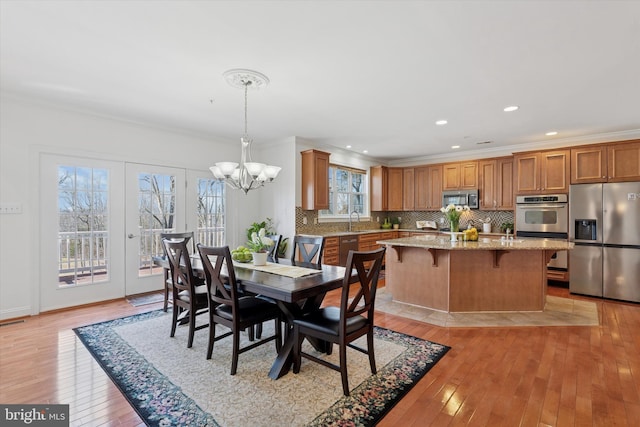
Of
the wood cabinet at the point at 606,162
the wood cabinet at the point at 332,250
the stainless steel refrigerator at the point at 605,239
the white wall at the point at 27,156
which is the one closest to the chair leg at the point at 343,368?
the wood cabinet at the point at 332,250

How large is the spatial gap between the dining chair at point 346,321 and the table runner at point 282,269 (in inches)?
13.9

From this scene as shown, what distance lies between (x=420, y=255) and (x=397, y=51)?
2.59 metres

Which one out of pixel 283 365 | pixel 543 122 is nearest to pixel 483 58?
pixel 543 122

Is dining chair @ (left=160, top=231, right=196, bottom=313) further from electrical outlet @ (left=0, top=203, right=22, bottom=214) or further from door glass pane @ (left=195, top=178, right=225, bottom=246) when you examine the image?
electrical outlet @ (left=0, top=203, right=22, bottom=214)

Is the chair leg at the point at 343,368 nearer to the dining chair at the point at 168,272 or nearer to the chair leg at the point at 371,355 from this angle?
the chair leg at the point at 371,355

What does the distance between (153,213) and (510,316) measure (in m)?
5.11

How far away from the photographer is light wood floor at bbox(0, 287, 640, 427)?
198 cm

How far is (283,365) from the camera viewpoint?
8.00ft

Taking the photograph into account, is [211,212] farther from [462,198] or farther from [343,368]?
[462,198]

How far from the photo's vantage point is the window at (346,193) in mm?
6682

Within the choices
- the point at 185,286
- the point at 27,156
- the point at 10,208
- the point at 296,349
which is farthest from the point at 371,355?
the point at 27,156

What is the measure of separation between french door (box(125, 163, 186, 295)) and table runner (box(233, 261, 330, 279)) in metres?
2.34

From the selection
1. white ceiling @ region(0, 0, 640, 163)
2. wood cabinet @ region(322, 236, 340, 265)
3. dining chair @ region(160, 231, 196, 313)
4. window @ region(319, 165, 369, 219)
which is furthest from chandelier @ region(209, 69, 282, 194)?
window @ region(319, 165, 369, 219)

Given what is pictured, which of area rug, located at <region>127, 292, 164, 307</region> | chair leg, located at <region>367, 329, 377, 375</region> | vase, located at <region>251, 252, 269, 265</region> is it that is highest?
vase, located at <region>251, 252, 269, 265</region>
